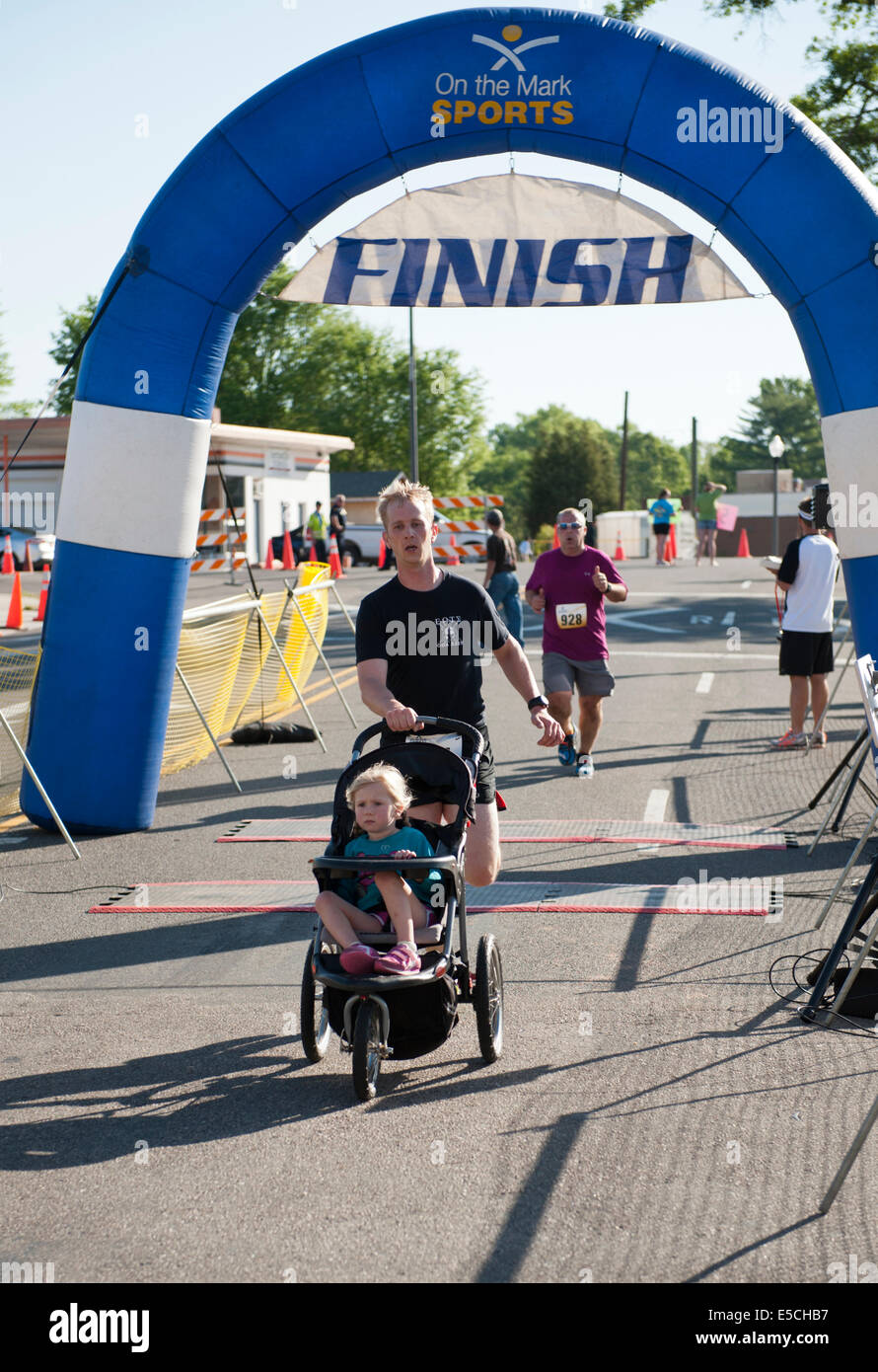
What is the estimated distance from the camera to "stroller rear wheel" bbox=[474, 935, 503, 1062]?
4.93 metres

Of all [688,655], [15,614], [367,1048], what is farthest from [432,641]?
[15,614]

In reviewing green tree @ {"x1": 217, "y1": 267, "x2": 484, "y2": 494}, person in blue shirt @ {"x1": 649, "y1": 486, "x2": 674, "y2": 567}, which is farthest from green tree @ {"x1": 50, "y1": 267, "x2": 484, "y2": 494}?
person in blue shirt @ {"x1": 649, "y1": 486, "x2": 674, "y2": 567}

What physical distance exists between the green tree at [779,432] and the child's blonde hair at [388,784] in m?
124

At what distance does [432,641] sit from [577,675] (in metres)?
5.20

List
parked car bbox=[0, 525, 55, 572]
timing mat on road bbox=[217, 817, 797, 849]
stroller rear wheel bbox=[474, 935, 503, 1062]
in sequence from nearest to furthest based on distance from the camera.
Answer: stroller rear wheel bbox=[474, 935, 503, 1062]
timing mat on road bbox=[217, 817, 797, 849]
parked car bbox=[0, 525, 55, 572]

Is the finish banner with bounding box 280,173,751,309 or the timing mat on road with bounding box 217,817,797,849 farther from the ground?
the finish banner with bounding box 280,173,751,309

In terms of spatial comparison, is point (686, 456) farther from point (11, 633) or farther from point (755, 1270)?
point (755, 1270)

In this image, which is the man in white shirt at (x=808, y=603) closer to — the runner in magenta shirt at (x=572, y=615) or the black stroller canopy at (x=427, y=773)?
the runner in magenta shirt at (x=572, y=615)

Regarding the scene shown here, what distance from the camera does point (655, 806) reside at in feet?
31.9

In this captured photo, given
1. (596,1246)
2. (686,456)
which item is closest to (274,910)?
(596,1246)

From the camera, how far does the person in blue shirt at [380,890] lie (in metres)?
4.74

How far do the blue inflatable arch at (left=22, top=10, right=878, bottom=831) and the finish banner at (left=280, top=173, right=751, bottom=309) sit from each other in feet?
4.01

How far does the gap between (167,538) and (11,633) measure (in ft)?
44.7

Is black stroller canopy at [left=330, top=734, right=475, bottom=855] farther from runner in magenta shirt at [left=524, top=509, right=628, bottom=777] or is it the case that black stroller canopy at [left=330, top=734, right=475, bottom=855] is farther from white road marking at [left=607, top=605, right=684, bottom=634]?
white road marking at [left=607, top=605, right=684, bottom=634]
